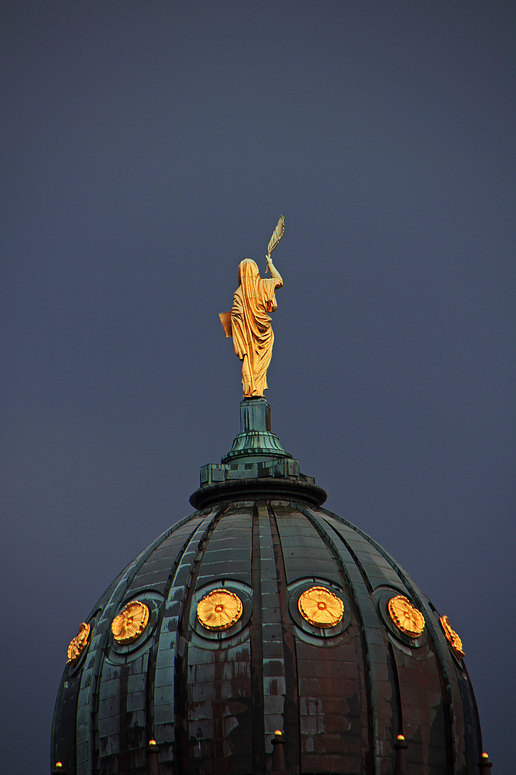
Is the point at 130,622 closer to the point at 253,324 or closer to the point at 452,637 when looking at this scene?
the point at 452,637

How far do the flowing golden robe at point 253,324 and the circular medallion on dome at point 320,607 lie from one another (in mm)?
12358

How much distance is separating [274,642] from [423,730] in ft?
20.0

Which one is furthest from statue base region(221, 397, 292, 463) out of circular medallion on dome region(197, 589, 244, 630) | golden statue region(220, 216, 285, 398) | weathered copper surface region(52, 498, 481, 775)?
circular medallion on dome region(197, 589, 244, 630)

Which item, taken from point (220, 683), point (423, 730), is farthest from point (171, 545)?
point (423, 730)

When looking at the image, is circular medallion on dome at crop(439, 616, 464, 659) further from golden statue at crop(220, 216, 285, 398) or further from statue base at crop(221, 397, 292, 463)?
golden statue at crop(220, 216, 285, 398)

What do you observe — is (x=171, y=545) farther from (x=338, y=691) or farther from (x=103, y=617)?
(x=338, y=691)

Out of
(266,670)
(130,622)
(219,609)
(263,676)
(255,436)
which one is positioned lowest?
(263,676)

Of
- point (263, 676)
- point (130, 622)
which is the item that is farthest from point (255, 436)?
point (263, 676)

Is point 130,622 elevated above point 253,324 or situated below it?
below

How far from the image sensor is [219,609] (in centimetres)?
5688

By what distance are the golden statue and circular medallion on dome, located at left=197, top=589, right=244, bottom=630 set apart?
1229cm

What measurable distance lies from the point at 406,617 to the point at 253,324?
15.4 m

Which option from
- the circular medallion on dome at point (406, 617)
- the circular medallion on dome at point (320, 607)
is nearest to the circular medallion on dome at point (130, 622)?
the circular medallion on dome at point (320, 607)

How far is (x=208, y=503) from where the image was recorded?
211 feet
